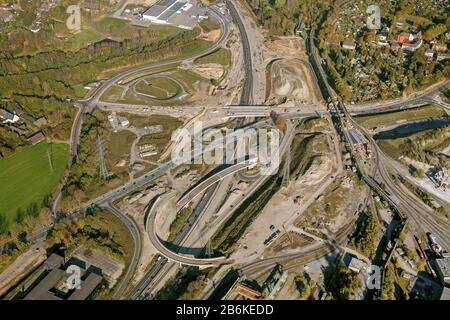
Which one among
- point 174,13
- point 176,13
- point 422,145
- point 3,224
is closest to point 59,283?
point 3,224

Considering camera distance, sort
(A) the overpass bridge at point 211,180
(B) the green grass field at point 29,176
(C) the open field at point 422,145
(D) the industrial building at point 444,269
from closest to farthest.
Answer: (D) the industrial building at point 444,269 → (B) the green grass field at point 29,176 → (A) the overpass bridge at point 211,180 → (C) the open field at point 422,145

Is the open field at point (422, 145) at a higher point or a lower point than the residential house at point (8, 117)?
lower

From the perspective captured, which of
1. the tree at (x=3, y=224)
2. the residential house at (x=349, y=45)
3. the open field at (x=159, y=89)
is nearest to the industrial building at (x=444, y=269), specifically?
the open field at (x=159, y=89)

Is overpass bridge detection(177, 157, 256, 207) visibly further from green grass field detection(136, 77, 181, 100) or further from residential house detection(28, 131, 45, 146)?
residential house detection(28, 131, 45, 146)

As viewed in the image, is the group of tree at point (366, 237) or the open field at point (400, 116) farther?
the open field at point (400, 116)

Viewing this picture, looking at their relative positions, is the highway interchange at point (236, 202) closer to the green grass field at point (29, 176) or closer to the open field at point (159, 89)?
the open field at point (159, 89)
